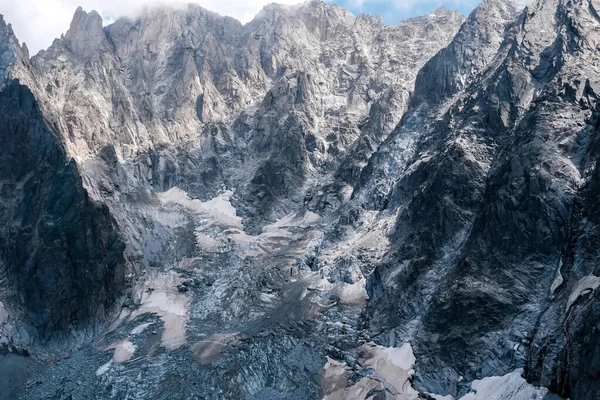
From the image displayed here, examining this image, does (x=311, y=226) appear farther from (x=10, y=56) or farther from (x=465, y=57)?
(x=10, y=56)

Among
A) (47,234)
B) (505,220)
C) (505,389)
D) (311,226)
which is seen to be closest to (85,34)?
(47,234)

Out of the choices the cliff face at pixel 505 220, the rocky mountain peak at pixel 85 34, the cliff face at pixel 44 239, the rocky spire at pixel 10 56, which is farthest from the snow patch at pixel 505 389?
the rocky mountain peak at pixel 85 34

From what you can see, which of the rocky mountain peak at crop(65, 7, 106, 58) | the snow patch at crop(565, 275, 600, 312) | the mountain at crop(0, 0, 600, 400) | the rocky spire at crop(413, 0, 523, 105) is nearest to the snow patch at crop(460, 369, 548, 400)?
the mountain at crop(0, 0, 600, 400)

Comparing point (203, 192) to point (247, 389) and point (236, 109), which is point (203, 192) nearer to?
point (236, 109)

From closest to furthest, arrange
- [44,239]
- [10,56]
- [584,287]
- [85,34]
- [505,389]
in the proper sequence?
[584,287] → [505,389] → [44,239] → [10,56] → [85,34]

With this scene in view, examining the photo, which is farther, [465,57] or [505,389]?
[465,57]

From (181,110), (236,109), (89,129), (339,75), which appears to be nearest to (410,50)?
(339,75)

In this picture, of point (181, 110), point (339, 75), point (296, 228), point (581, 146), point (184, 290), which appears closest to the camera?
point (581, 146)

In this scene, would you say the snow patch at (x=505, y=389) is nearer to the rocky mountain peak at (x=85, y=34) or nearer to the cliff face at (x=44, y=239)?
the cliff face at (x=44, y=239)
